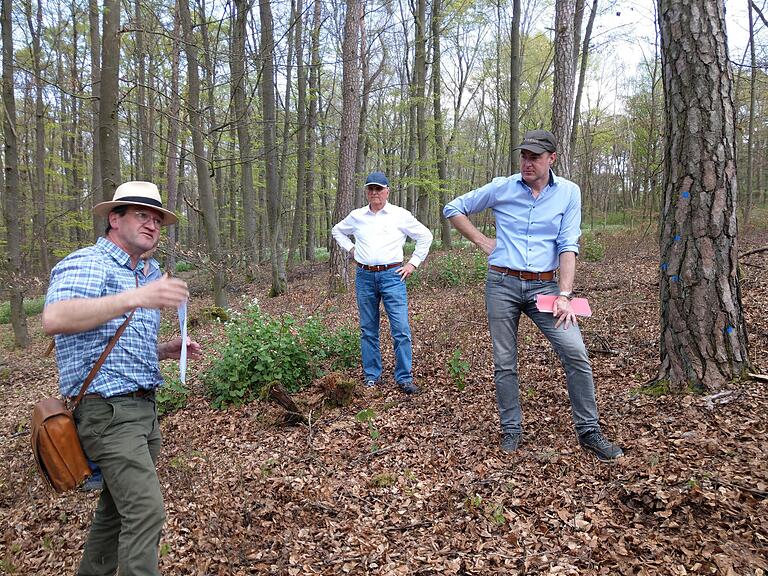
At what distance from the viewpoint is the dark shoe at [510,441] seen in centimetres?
363

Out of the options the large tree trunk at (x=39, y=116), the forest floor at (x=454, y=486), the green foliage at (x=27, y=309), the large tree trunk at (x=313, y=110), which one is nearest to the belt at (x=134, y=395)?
the forest floor at (x=454, y=486)

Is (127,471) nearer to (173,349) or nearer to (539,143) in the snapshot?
(173,349)

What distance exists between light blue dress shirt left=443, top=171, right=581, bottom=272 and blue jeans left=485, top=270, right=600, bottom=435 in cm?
15

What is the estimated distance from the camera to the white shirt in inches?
203

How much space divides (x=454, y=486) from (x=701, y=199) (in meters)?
2.81

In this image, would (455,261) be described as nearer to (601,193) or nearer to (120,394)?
(120,394)

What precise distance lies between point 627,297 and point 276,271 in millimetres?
8920

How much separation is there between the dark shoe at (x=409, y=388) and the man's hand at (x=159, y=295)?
11.1ft

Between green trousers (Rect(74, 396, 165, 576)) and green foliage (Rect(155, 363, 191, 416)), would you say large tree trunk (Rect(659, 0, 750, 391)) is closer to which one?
green trousers (Rect(74, 396, 165, 576))

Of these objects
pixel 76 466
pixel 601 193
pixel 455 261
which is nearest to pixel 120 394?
pixel 76 466

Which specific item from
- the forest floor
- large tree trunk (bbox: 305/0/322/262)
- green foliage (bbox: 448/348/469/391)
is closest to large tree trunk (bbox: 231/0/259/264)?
large tree trunk (bbox: 305/0/322/262)

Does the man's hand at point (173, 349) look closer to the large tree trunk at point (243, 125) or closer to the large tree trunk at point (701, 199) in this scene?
the large tree trunk at point (701, 199)

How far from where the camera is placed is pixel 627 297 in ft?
23.6

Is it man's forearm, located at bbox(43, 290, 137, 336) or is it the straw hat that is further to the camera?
the straw hat
